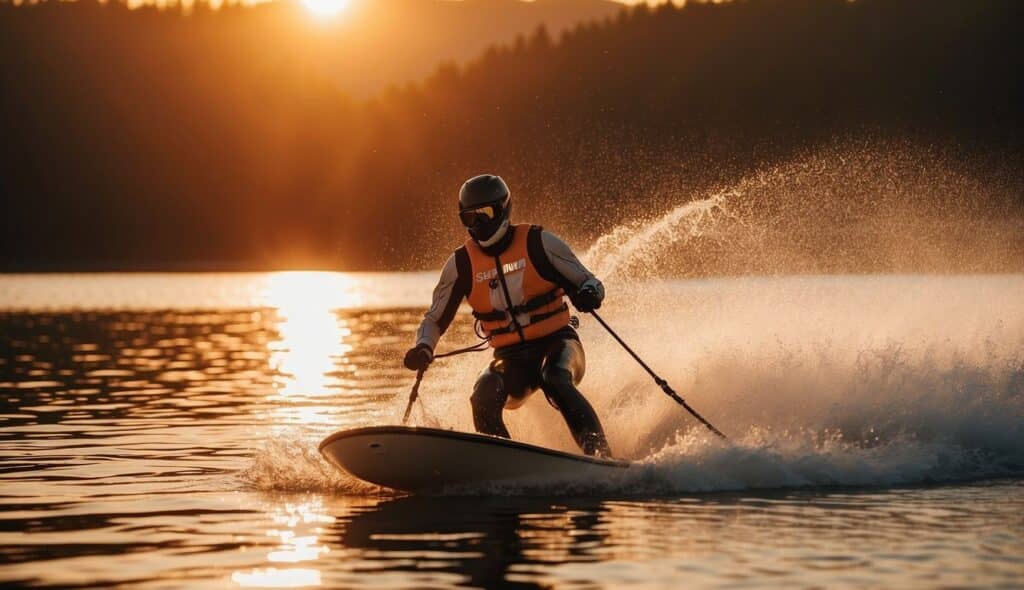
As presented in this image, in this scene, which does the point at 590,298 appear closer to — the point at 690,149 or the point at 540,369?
the point at 540,369

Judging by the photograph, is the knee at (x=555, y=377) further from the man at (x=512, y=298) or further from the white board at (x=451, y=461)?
the white board at (x=451, y=461)

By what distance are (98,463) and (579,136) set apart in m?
170

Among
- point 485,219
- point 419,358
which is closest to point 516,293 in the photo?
point 485,219

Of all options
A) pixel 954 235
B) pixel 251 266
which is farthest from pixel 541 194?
pixel 954 235

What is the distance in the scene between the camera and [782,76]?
183 metres

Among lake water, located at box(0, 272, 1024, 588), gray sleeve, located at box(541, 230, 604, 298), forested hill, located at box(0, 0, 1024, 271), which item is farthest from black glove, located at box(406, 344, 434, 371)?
forested hill, located at box(0, 0, 1024, 271)

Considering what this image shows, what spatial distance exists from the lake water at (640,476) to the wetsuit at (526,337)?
74 cm

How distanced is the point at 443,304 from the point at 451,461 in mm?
1709

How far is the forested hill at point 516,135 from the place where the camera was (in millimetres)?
168375

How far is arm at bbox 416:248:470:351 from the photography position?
15.0 meters

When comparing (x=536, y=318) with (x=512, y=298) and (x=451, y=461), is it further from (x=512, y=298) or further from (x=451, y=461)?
(x=451, y=461)

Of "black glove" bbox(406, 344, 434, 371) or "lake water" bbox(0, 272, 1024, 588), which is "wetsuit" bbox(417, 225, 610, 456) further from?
"lake water" bbox(0, 272, 1024, 588)

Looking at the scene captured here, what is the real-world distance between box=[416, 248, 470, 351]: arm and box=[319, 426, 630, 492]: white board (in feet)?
4.16

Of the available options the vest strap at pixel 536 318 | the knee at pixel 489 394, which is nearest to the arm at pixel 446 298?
the vest strap at pixel 536 318
